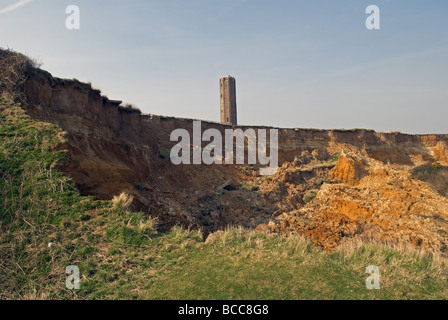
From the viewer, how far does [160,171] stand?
1852 cm

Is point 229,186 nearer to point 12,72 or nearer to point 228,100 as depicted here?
point 12,72

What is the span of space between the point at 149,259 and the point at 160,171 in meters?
12.6

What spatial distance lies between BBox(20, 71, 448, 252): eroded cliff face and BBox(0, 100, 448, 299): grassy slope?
58.2 inches

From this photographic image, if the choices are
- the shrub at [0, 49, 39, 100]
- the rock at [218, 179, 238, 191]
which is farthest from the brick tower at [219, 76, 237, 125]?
the shrub at [0, 49, 39, 100]

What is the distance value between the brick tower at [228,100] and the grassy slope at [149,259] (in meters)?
30.6

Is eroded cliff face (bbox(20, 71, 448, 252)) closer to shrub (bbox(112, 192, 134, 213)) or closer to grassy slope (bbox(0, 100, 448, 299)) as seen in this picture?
grassy slope (bbox(0, 100, 448, 299))

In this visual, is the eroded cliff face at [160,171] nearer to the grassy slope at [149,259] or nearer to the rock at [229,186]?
the rock at [229,186]

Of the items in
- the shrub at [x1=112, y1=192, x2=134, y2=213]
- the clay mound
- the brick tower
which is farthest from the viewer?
the brick tower

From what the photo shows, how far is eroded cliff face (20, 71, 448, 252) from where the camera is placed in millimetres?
11047

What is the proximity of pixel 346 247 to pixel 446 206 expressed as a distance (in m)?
7.89
